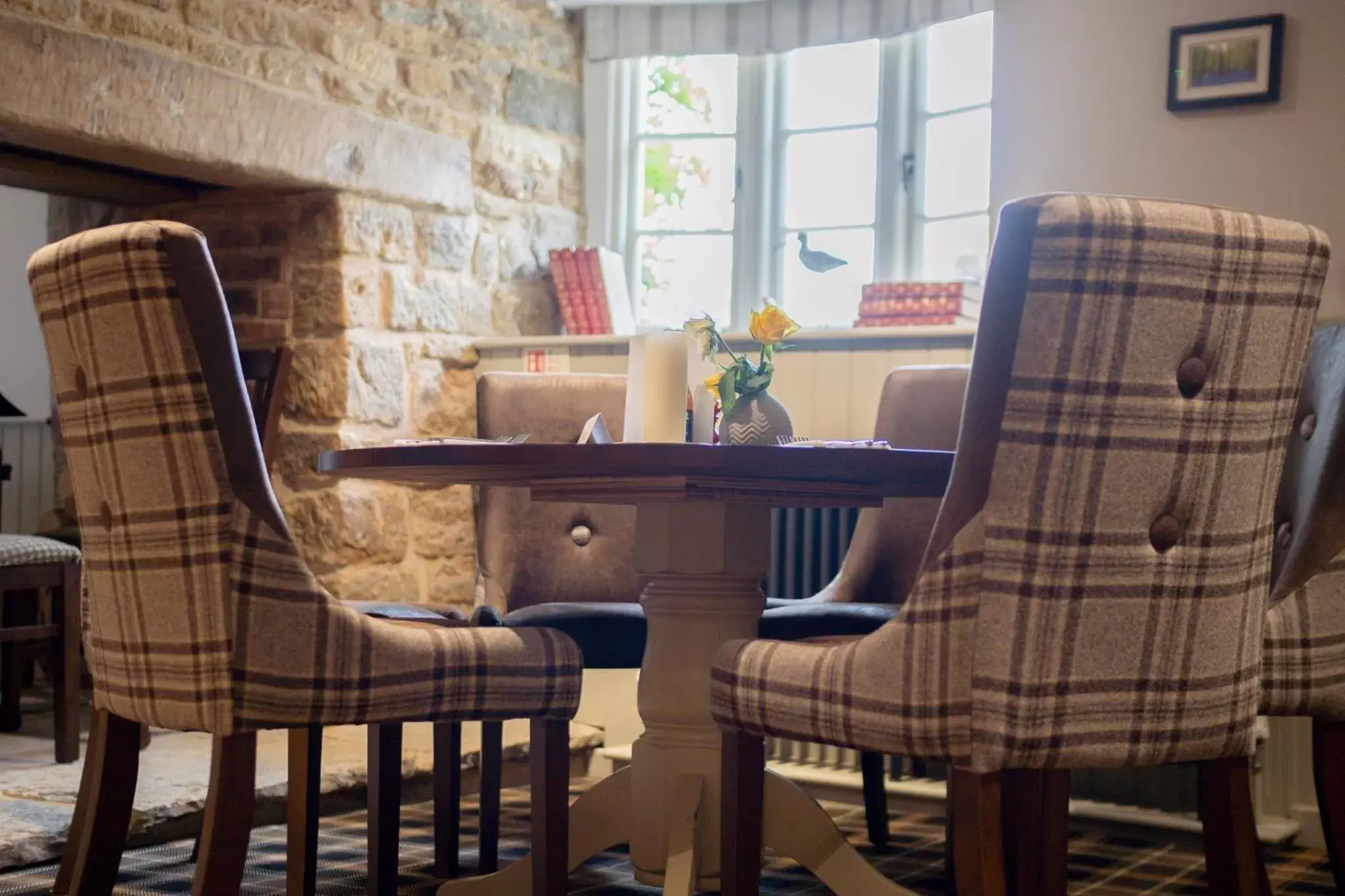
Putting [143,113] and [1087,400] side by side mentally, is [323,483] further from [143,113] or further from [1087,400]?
[1087,400]

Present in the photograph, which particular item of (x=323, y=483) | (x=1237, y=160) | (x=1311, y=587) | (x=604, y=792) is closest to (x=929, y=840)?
(x=604, y=792)

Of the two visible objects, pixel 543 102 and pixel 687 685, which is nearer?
pixel 687 685

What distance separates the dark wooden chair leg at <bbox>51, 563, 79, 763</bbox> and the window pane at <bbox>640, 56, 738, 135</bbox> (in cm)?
230

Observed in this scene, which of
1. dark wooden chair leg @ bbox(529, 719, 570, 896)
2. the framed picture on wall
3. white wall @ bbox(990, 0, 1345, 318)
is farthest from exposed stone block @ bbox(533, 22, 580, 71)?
dark wooden chair leg @ bbox(529, 719, 570, 896)

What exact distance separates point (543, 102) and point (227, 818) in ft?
11.1

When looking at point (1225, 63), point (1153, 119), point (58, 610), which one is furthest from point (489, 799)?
point (1225, 63)

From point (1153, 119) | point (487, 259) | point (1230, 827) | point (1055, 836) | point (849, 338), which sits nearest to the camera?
point (1055, 836)

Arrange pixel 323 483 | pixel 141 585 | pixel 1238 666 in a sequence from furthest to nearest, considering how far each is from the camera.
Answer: pixel 323 483, pixel 141 585, pixel 1238 666

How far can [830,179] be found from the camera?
186 inches

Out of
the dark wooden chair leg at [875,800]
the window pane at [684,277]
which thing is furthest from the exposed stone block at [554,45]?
the dark wooden chair leg at [875,800]

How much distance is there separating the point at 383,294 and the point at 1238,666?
9.85ft

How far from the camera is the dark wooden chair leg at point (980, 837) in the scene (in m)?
1.57

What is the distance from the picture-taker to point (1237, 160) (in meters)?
3.32

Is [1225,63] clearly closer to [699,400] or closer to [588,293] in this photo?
[699,400]
